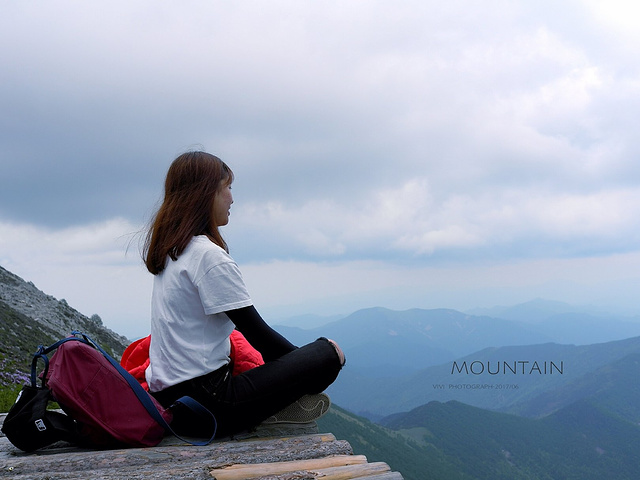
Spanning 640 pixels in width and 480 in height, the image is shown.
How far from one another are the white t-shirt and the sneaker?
3.32ft

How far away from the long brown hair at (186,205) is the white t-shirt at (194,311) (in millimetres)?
141

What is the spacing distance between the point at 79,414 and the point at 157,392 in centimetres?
82

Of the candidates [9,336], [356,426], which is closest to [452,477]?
[356,426]

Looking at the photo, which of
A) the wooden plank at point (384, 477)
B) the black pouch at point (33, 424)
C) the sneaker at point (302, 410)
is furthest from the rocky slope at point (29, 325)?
the wooden plank at point (384, 477)

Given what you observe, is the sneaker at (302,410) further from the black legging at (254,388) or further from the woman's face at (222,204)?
the woman's face at (222,204)

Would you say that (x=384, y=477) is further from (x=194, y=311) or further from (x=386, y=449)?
(x=386, y=449)

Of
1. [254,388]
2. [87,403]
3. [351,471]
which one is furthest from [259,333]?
[87,403]

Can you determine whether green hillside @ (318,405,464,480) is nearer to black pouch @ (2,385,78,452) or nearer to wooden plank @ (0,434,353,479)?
wooden plank @ (0,434,353,479)

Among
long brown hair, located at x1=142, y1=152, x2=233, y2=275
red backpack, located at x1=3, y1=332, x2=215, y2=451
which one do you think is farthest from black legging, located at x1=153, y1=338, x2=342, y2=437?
long brown hair, located at x1=142, y1=152, x2=233, y2=275

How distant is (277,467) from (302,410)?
55.5 inches

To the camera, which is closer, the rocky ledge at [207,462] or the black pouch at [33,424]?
the rocky ledge at [207,462]

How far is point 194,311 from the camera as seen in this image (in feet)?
19.1

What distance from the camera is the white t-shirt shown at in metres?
5.56

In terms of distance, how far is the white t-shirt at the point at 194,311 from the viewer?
5559 mm
